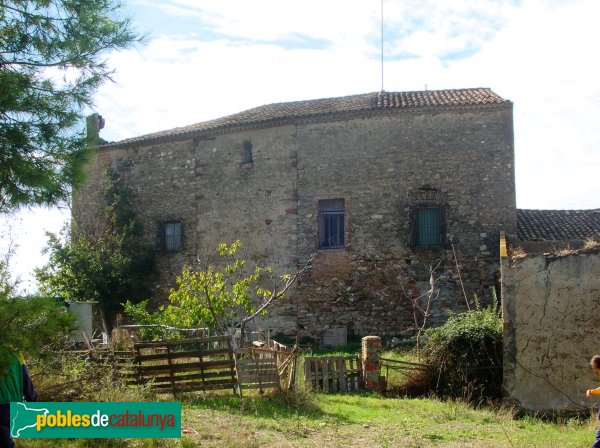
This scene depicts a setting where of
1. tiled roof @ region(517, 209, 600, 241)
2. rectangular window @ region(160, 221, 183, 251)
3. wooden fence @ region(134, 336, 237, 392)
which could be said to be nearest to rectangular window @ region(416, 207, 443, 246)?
tiled roof @ region(517, 209, 600, 241)

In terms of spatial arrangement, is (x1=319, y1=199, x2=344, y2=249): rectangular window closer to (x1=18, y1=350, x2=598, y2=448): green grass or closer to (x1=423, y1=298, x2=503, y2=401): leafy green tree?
(x1=423, y1=298, x2=503, y2=401): leafy green tree

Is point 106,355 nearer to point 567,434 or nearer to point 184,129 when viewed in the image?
point 567,434

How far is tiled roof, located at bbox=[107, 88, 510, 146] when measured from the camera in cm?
1844

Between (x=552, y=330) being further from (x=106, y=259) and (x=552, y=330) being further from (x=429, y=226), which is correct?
(x=106, y=259)

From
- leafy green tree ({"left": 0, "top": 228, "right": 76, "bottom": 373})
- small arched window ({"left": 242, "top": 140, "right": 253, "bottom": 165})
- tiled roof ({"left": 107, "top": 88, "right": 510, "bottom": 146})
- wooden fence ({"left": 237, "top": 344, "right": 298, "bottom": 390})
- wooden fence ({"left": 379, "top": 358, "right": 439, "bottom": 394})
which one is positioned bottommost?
wooden fence ({"left": 379, "top": 358, "right": 439, "bottom": 394})

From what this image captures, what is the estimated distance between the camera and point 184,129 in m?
21.4

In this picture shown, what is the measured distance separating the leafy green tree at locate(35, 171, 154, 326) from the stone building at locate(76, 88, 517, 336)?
1208 mm

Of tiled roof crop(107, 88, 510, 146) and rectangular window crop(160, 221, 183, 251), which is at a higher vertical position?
tiled roof crop(107, 88, 510, 146)

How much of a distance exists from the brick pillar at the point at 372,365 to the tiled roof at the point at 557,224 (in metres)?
6.70

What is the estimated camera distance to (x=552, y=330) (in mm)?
12555

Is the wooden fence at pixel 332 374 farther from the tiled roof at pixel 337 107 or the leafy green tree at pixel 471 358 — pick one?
the tiled roof at pixel 337 107

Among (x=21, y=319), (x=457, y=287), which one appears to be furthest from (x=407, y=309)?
(x=21, y=319)

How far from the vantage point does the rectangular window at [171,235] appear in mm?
21016

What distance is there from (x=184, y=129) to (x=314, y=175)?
16.7 ft
